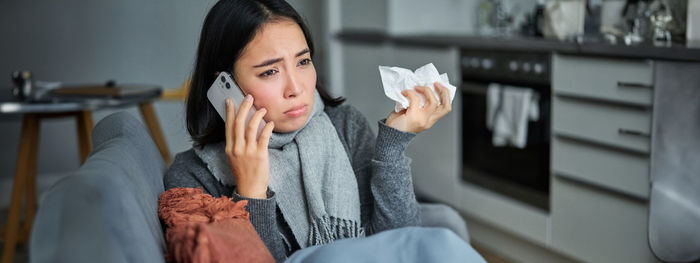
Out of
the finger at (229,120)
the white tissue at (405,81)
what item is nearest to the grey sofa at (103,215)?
the finger at (229,120)

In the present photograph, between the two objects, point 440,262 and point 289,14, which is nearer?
point 440,262

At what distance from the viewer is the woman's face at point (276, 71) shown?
1.22 m

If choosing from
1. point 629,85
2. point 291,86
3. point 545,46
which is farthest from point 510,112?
point 291,86

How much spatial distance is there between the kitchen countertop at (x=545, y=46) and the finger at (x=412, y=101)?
3.51 feet

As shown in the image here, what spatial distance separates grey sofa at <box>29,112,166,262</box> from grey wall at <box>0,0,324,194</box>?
112 inches

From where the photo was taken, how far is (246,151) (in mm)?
1131

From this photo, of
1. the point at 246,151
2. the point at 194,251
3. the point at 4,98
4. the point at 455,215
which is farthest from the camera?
the point at 4,98

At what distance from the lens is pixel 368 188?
4.72ft

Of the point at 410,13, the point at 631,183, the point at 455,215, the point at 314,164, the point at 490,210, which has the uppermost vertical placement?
the point at 410,13

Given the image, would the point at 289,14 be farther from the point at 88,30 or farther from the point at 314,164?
the point at 88,30

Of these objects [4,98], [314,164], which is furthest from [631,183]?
[4,98]

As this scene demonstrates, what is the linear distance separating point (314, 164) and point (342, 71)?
2.95 meters

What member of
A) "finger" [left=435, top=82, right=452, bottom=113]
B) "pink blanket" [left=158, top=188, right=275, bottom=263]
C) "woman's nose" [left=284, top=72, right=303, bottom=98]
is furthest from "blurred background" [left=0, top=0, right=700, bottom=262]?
"finger" [left=435, top=82, right=452, bottom=113]

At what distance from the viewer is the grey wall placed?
387 centimetres
